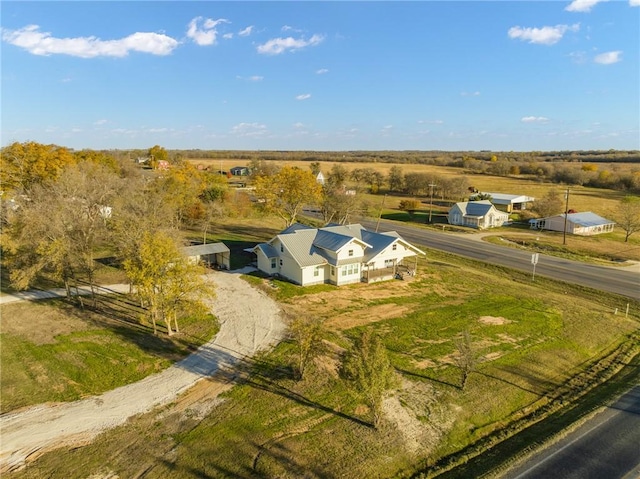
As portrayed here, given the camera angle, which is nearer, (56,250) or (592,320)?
(56,250)

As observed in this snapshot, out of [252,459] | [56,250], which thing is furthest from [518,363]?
[56,250]

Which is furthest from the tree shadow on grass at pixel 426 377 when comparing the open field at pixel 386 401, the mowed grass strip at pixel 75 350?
the mowed grass strip at pixel 75 350

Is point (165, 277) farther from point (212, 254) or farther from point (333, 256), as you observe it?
point (212, 254)

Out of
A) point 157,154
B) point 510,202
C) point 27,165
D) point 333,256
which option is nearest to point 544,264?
point 333,256

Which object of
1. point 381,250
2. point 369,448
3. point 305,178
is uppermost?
point 305,178

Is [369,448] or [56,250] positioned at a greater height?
[56,250]

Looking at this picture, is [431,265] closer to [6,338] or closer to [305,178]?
[305,178]

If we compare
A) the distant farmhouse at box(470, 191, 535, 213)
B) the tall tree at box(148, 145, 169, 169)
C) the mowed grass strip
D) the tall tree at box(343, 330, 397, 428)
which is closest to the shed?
the mowed grass strip
